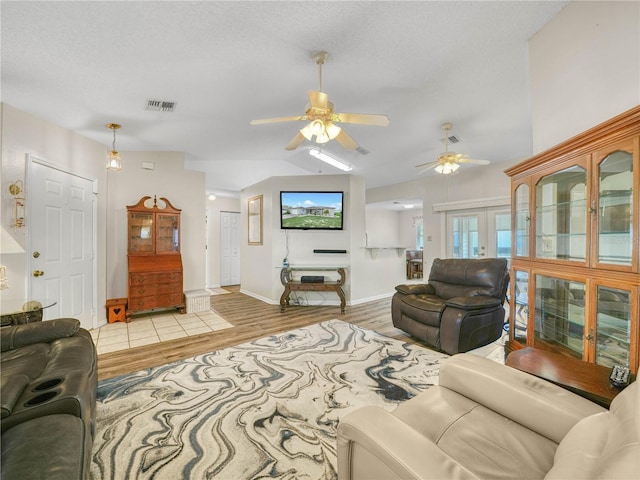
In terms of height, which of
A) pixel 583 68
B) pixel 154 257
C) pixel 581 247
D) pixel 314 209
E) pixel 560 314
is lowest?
pixel 560 314

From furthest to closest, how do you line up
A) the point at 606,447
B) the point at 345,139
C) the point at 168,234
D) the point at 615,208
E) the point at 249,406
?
the point at 168,234 < the point at 345,139 < the point at 249,406 < the point at 615,208 < the point at 606,447

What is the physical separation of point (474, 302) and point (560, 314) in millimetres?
865

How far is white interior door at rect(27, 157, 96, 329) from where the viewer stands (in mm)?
3025

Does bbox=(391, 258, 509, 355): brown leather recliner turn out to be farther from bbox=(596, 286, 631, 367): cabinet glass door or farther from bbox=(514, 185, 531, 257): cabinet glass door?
bbox=(596, 286, 631, 367): cabinet glass door

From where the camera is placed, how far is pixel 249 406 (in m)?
1.95

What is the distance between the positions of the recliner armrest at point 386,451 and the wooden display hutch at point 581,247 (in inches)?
56.8

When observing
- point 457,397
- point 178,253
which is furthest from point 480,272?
point 178,253

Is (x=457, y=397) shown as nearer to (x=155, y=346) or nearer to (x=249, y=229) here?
(x=155, y=346)

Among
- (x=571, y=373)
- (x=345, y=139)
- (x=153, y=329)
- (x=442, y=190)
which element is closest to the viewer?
(x=571, y=373)

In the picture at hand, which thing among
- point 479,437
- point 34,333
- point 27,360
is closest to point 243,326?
point 34,333

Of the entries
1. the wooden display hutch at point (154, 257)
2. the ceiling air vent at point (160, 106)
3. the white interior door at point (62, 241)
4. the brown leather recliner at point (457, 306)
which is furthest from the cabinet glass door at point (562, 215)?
the white interior door at point (62, 241)

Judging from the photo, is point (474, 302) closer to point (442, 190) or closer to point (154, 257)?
point (442, 190)

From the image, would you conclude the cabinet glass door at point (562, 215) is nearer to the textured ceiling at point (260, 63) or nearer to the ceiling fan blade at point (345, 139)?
the textured ceiling at point (260, 63)

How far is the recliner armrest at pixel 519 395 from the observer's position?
3.37 ft
